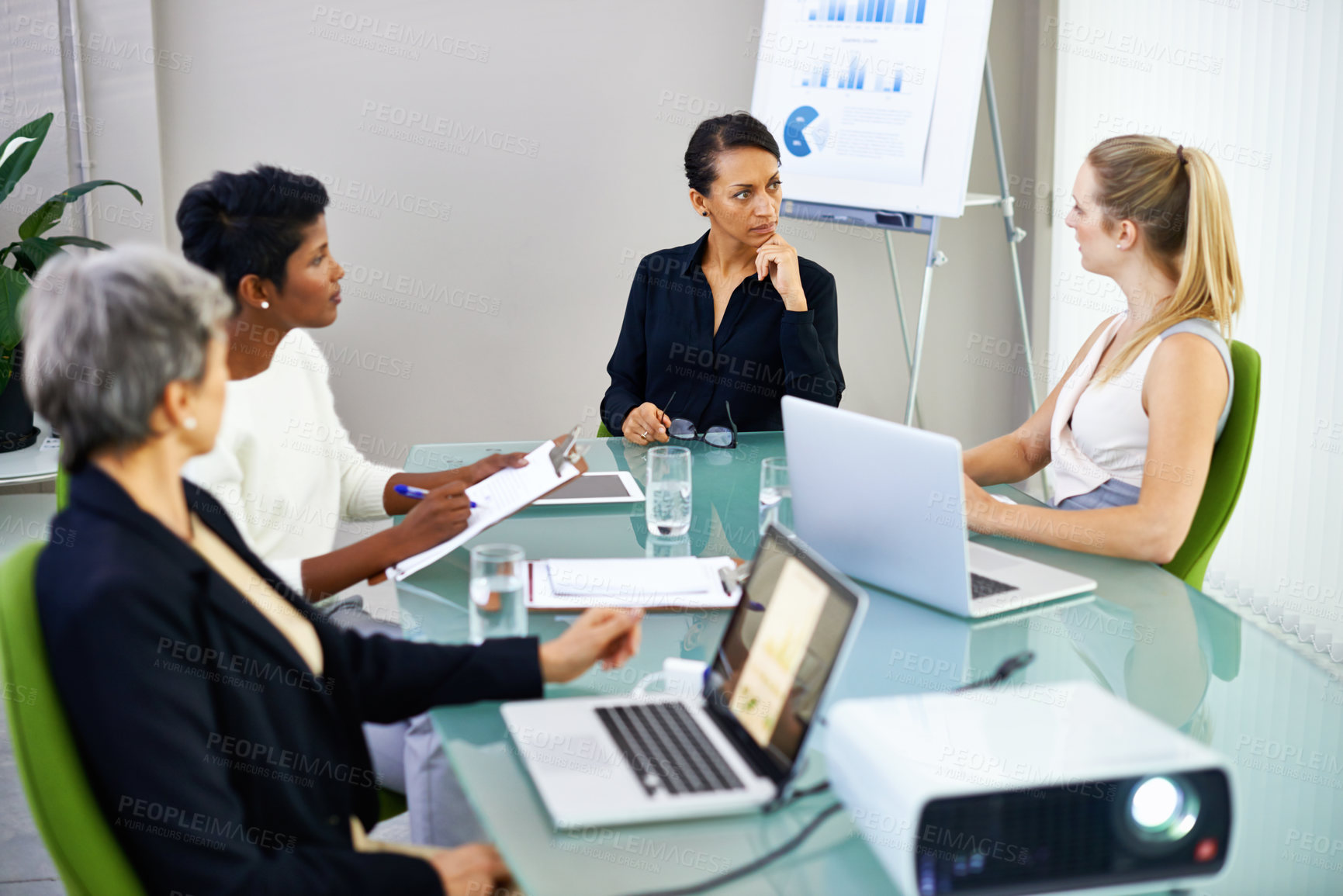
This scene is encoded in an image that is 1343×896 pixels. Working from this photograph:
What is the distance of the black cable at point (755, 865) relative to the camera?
2.98ft

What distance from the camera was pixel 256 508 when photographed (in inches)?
67.9

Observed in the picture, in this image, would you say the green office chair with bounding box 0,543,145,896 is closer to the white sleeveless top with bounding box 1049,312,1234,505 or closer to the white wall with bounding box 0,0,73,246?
the white sleeveless top with bounding box 1049,312,1234,505

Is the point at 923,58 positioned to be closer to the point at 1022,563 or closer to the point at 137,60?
the point at 1022,563

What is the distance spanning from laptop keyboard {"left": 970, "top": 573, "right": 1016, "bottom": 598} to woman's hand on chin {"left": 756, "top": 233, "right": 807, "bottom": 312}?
1.14 meters

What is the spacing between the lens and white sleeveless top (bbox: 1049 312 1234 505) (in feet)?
5.99

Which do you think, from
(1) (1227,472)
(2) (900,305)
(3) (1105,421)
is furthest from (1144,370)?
(2) (900,305)

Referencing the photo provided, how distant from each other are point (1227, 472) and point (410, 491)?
1.36m

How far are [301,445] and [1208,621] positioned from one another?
1401 millimetres

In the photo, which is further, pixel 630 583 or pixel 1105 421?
pixel 1105 421

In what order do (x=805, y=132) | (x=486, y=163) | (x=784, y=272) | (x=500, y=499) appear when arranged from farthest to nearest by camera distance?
1. (x=486, y=163)
2. (x=805, y=132)
3. (x=784, y=272)
4. (x=500, y=499)

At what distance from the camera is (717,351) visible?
2.76 meters

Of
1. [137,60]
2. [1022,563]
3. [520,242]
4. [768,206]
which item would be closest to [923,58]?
[768,206]

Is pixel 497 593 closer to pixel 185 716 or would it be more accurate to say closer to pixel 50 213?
pixel 185 716

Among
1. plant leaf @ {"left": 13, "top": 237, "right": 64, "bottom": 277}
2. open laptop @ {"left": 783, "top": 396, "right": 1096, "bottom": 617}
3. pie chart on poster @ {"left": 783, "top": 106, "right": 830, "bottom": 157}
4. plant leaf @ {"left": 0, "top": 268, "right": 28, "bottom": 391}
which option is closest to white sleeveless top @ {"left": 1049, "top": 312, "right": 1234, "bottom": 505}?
open laptop @ {"left": 783, "top": 396, "right": 1096, "bottom": 617}
